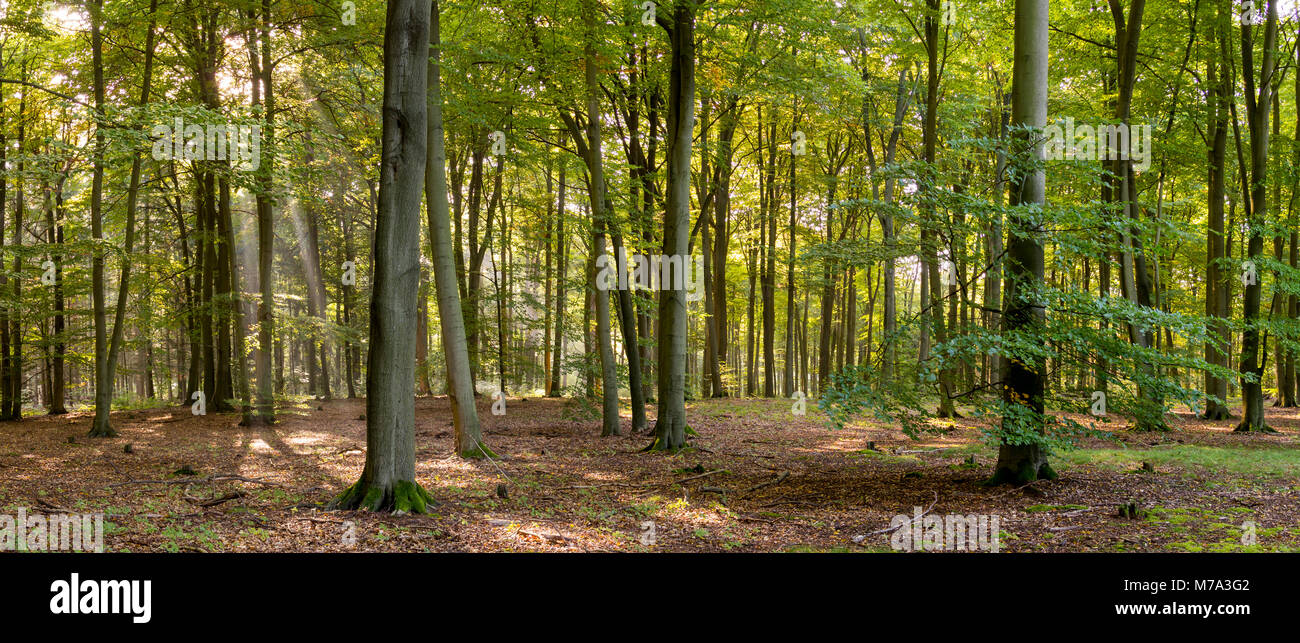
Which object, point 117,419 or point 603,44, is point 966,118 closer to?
point 603,44

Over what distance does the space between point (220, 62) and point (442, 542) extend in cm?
1291

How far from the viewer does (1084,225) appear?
20.7ft

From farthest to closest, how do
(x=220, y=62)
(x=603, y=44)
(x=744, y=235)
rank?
(x=744, y=235) < (x=220, y=62) < (x=603, y=44)

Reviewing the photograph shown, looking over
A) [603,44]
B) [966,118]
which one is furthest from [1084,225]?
[966,118]
